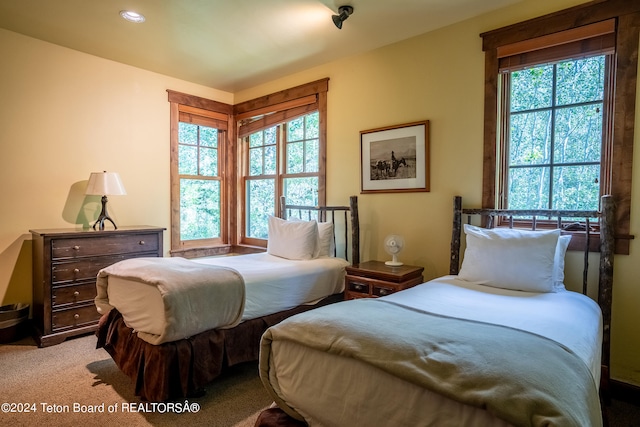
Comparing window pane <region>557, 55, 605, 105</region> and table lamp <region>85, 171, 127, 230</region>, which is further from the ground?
window pane <region>557, 55, 605, 105</region>

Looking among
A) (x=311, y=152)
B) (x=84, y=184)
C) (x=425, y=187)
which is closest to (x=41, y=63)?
(x=84, y=184)

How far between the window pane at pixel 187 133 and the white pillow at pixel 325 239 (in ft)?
6.94

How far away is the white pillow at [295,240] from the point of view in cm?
328

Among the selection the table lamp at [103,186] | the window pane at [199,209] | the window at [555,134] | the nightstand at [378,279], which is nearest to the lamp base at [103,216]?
the table lamp at [103,186]

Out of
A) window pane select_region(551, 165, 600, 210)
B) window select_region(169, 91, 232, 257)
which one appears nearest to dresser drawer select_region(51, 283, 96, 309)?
window select_region(169, 91, 232, 257)

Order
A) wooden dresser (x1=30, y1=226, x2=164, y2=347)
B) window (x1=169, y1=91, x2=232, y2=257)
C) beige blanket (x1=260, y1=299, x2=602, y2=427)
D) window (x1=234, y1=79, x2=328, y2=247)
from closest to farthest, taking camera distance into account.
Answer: beige blanket (x1=260, y1=299, x2=602, y2=427) → wooden dresser (x1=30, y1=226, x2=164, y2=347) → window (x1=234, y1=79, x2=328, y2=247) → window (x1=169, y1=91, x2=232, y2=257)

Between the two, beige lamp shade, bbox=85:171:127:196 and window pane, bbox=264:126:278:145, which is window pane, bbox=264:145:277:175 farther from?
beige lamp shade, bbox=85:171:127:196

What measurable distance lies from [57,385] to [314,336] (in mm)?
2044

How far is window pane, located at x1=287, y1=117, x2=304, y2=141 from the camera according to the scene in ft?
13.3

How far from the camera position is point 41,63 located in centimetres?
325

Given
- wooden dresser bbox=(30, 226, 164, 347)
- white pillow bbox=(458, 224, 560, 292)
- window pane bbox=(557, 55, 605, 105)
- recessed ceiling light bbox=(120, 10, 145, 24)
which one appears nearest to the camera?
white pillow bbox=(458, 224, 560, 292)

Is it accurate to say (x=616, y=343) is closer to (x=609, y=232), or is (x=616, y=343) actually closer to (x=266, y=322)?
(x=609, y=232)

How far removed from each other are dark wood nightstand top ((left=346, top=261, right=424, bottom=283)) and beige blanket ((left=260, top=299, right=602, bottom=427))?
1.13 metres

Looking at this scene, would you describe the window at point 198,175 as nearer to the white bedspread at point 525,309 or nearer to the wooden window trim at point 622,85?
the white bedspread at point 525,309
